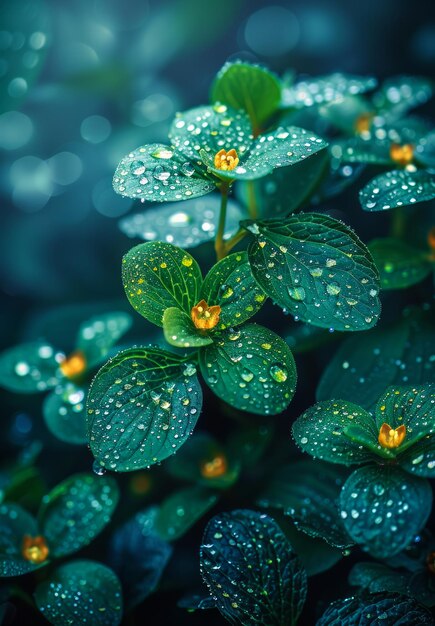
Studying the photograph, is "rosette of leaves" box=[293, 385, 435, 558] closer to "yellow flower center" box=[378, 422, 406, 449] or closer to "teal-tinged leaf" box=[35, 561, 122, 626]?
"yellow flower center" box=[378, 422, 406, 449]

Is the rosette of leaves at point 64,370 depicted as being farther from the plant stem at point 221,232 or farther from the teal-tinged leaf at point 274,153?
the teal-tinged leaf at point 274,153

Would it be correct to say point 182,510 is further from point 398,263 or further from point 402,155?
point 402,155

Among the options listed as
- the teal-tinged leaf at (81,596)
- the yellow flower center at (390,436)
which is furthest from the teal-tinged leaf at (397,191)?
the teal-tinged leaf at (81,596)

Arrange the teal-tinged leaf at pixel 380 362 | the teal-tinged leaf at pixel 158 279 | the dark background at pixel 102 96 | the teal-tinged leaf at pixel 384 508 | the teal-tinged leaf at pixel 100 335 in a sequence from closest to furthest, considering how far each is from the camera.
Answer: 1. the teal-tinged leaf at pixel 384 508
2. the teal-tinged leaf at pixel 158 279
3. the teal-tinged leaf at pixel 380 362
4. the teal-tinged leaf at pixel 100 335
5. the dark background at pixel 102 96

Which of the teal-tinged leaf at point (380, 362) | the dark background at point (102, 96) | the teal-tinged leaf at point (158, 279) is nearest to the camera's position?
the teal-tinged leaf at point (158, 279)

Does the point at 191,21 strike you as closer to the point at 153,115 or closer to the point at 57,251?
the point at 153,115

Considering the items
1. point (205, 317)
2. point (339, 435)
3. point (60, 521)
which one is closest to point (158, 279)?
point (205, 317)
